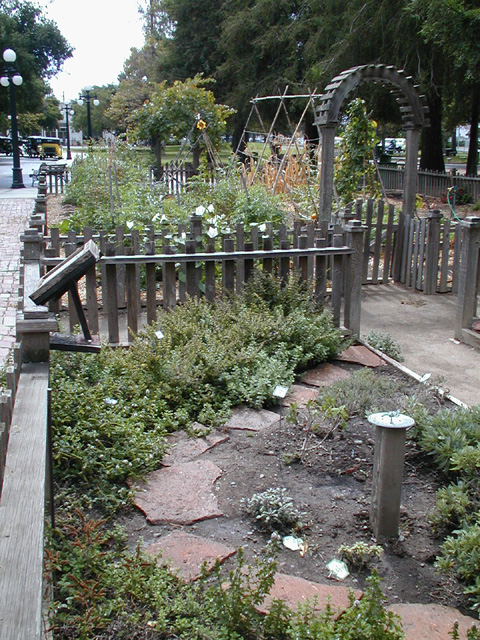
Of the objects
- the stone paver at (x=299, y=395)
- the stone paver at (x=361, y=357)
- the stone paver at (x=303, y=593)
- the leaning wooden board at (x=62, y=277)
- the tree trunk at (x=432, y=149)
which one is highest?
the tree trunk at (x=432, y=149)

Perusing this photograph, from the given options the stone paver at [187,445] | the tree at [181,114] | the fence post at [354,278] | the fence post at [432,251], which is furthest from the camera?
the tree at [181,114]

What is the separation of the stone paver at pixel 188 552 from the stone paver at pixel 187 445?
0.67m

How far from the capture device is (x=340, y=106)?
27.0 ft

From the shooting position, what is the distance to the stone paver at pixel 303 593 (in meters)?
2.47

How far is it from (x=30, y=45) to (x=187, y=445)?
42053mm

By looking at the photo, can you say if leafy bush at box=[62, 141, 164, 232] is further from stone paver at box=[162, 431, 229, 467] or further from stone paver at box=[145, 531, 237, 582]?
stone paver at box=[145, 531, 237, 582]

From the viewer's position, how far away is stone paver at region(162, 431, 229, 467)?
3590 mm

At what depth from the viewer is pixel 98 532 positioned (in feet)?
8.91

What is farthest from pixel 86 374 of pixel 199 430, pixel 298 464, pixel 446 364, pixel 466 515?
pixel 446 364

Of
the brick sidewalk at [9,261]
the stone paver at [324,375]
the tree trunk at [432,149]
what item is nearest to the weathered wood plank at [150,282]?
the brick sidewalk at [9,261]

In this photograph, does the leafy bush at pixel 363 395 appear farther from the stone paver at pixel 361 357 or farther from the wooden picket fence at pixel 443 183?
the wooden picket fence at pixel 443 183

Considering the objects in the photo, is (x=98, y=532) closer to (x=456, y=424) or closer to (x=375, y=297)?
(x=456, y=424)

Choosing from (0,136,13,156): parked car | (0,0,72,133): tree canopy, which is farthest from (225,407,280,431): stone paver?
(0,136,13,156): parked car

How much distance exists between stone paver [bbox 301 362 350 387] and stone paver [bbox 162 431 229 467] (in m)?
1.10
